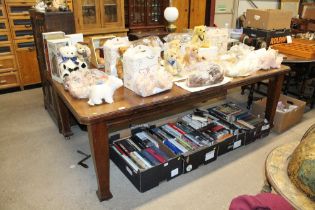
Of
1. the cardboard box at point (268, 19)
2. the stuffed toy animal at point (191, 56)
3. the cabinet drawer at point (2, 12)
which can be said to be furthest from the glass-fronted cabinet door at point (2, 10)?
the cardboard box at point (268, 19)

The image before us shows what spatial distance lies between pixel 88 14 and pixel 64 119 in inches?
73.1

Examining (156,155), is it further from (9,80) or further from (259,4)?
(259,4)

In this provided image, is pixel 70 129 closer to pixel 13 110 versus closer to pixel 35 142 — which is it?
pixel 35 142

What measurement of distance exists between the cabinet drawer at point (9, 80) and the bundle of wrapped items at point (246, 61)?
2.68 m

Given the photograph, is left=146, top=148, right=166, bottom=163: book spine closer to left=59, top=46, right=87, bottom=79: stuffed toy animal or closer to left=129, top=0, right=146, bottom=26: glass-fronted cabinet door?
left=59, top=46, right=87, bottom=79: stuffed toy animal

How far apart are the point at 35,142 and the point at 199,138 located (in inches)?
58.5

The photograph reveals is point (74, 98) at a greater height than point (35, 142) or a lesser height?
greater

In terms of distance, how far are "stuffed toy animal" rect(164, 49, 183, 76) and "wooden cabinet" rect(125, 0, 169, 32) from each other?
86.0 inches

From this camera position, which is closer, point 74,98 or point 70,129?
point 74,98

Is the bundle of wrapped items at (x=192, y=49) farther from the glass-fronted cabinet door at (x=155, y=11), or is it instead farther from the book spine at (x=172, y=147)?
the glass-fronted cabinet door at (x=155, y=11)

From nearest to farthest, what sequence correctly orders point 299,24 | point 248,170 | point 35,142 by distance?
point 248,170 < point 35,142 < point 299,24

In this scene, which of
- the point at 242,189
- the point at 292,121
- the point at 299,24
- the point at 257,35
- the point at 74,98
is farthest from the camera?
the point at 299,24

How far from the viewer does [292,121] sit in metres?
2.56

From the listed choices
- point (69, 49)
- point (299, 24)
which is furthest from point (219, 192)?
point (299, 24)
